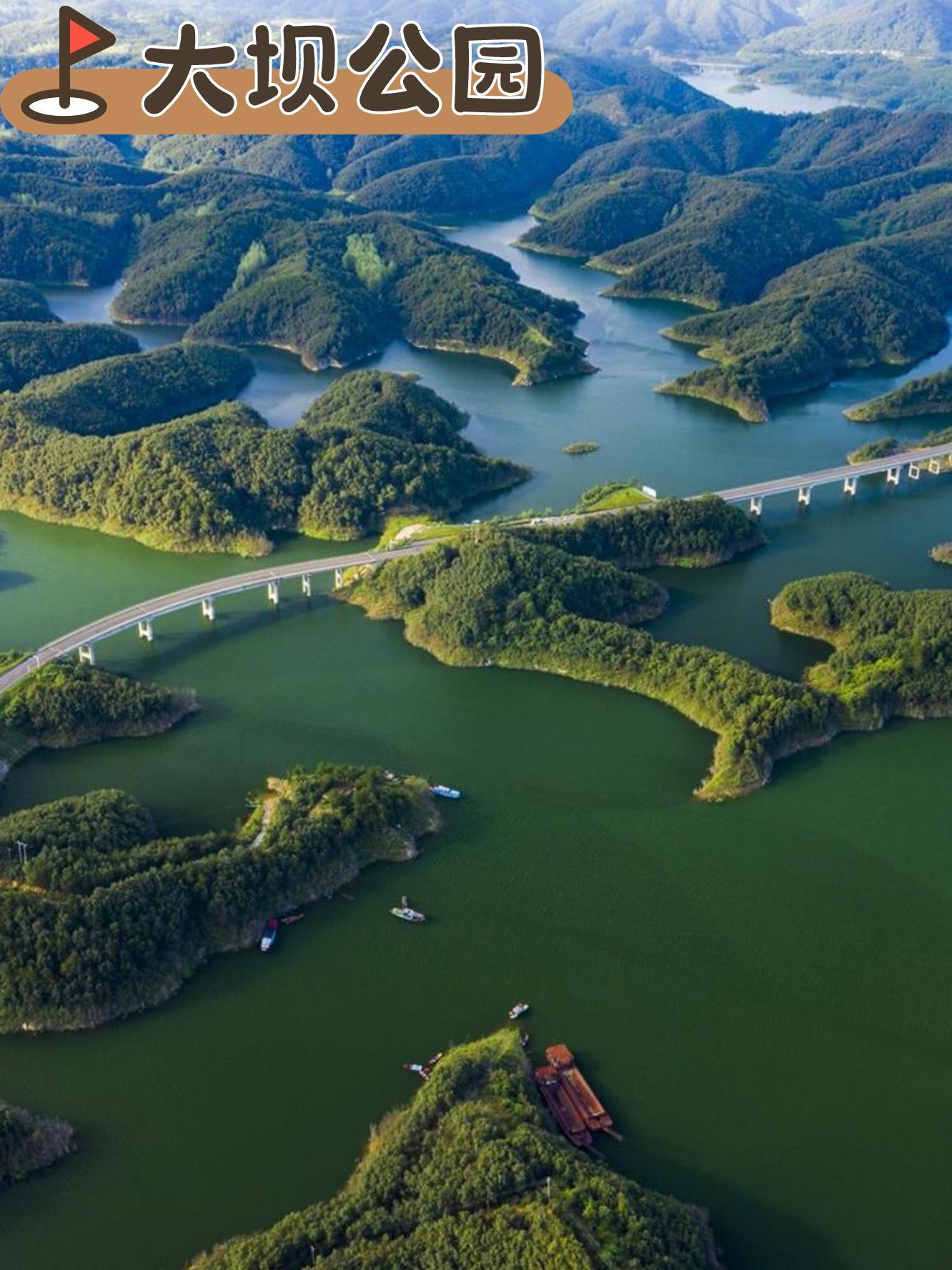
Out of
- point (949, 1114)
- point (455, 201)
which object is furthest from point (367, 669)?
point (455, 201)

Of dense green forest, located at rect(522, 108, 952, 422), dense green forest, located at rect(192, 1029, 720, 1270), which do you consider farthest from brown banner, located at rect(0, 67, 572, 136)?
dense green forest, located at rect(192, 1029, 720, 1270)

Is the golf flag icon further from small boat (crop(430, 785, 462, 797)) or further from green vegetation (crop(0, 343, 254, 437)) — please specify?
small boat (crop(430, 785, 462, 797))

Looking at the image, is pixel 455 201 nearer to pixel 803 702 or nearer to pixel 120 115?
pixel 120 115

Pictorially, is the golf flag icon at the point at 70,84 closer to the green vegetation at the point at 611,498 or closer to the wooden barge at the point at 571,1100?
the green vegetation at the point at 611,498

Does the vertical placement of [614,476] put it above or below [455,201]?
below

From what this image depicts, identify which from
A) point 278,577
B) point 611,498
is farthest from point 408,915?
point 611,498
